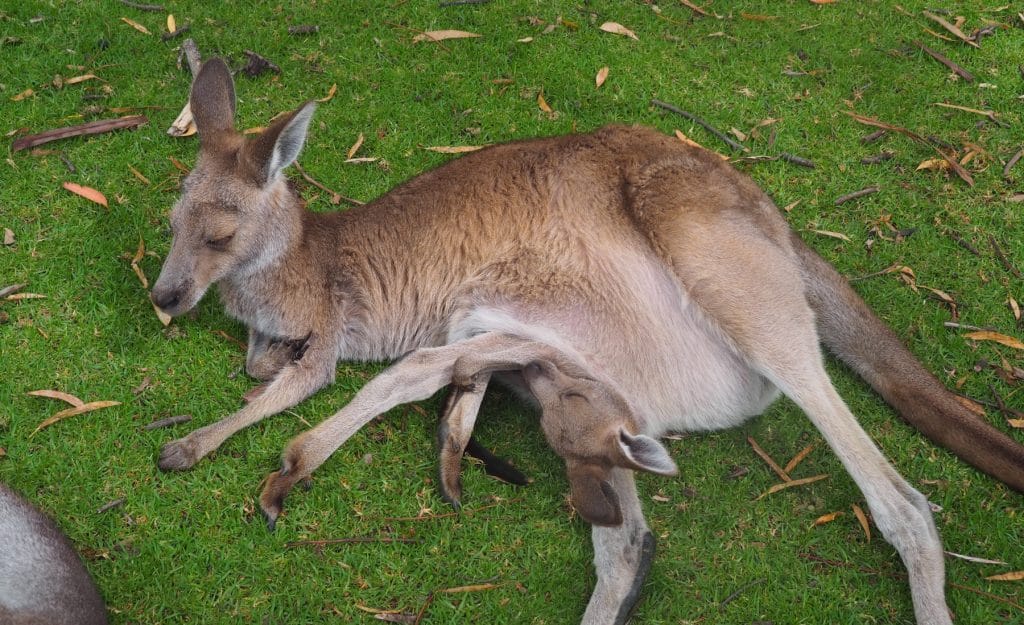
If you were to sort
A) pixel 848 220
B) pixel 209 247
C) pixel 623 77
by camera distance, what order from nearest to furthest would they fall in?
pixel 209 247
pixel 848 220
pixel 623 77

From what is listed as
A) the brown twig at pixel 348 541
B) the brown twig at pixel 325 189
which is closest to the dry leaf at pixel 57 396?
the brown twig at pixel 348 541

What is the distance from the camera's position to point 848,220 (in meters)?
4.59

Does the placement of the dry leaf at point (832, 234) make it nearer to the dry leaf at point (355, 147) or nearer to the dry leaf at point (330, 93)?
the dry leaf at point (355, 147)

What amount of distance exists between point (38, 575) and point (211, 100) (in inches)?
79.5

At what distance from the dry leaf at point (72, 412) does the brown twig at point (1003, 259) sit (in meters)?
4.04

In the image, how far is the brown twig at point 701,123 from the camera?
4844 mm

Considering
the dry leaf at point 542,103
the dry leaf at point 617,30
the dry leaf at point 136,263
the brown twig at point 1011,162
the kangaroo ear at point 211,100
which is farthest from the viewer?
the dry leaf at point 617,30

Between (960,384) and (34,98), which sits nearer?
(960,384)

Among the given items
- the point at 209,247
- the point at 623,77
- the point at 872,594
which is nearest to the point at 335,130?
the point at 209,247

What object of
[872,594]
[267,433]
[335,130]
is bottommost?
[872,594]

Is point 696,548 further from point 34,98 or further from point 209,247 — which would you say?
point 34,98

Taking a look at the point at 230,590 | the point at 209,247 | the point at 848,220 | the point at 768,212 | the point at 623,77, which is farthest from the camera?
the point at 623,77

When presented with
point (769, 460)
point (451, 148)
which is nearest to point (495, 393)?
point (769, 460)

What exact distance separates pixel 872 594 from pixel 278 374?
2.41 metres
